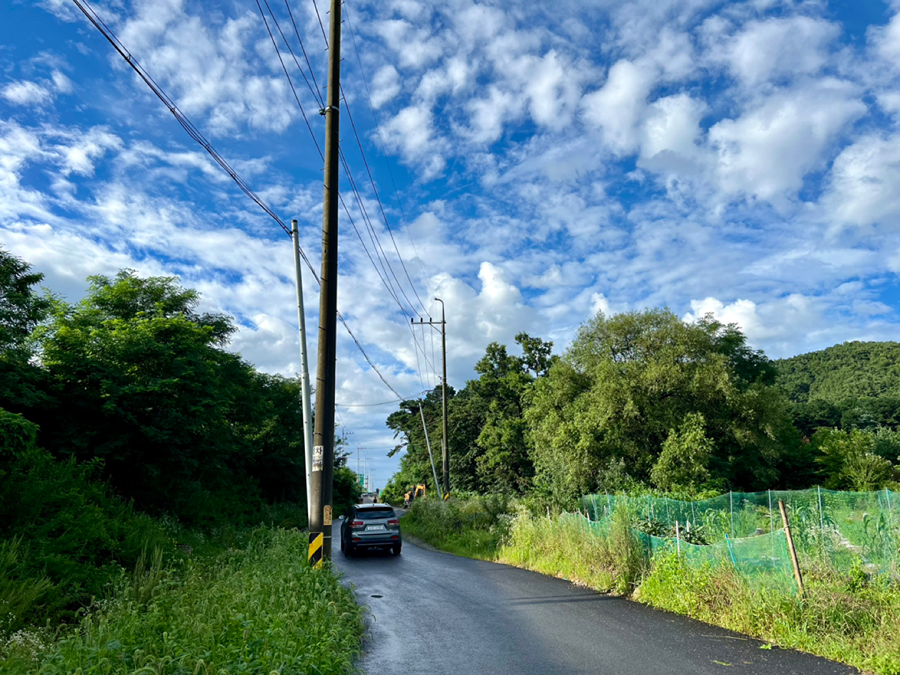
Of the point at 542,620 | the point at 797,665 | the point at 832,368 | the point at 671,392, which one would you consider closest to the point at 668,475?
the point at 671,392

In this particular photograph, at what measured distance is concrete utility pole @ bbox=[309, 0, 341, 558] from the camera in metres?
9.80

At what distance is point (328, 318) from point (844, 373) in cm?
9912

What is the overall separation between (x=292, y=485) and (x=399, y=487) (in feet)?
195

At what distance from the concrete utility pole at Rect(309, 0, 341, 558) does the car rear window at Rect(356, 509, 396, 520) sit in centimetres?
1135

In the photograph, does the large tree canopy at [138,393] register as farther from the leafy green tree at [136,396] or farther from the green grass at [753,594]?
the green grass at [753,594]

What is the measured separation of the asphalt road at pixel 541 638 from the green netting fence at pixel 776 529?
1.32 m

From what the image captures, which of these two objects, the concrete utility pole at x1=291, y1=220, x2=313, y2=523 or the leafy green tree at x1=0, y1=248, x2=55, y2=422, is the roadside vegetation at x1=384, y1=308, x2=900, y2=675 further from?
the leafy green tree at x1=0, y1=248, x2=55, y2=422

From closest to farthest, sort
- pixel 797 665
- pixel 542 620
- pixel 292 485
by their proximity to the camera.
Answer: pixel 797 665 < pixel 542 620 < pixel 292 485

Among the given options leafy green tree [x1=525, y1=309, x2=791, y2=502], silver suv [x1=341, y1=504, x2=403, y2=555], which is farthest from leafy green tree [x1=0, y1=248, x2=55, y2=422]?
leafy green tree [x1=525, y1=309, x2=791, y2=502]

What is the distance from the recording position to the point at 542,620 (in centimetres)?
935

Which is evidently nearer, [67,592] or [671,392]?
[67,592]

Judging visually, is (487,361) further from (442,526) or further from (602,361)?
(442,526)

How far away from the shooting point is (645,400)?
29.6m

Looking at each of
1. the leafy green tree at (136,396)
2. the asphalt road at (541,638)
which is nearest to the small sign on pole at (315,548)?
the asphalt road at (541,638)
